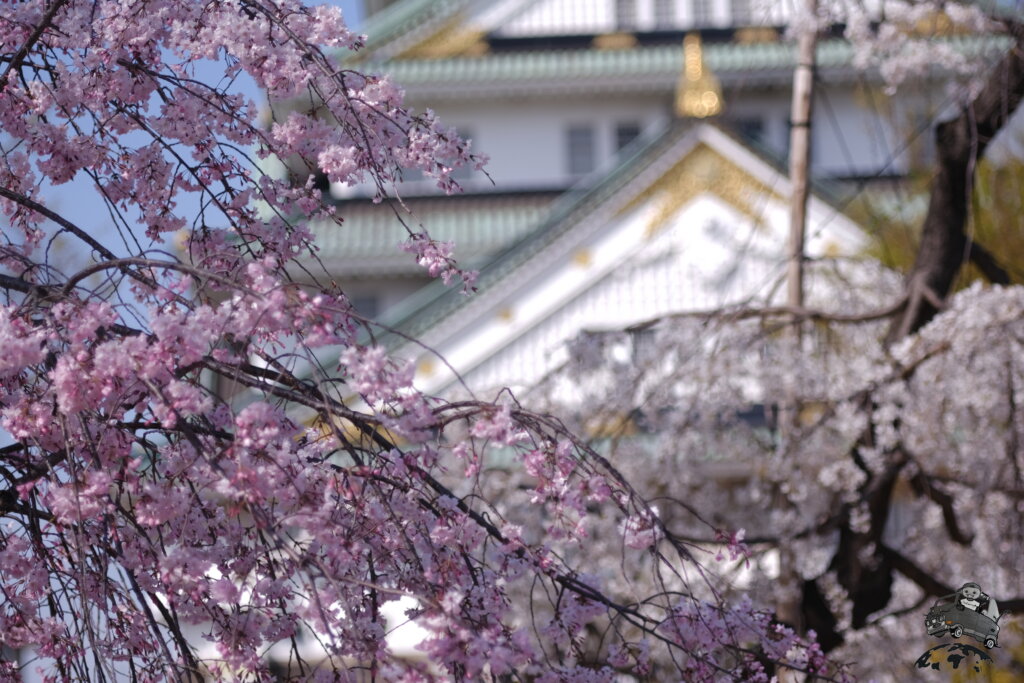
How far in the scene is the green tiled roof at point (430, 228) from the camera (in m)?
15.1

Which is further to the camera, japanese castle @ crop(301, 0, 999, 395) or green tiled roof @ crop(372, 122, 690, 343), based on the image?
japanese castle @ crop(301, 0, 999, 395)

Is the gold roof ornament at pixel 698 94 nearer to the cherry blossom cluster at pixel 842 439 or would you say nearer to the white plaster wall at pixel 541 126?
the white plaster wall at pixel 541 126

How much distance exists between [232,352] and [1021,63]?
14.9ft

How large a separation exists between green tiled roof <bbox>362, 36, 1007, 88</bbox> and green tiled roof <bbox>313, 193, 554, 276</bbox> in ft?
5.29

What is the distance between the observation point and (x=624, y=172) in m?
12.7

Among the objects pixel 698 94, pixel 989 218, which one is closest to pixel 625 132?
pixel 698 94

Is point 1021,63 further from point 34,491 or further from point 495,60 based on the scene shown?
point 495,60

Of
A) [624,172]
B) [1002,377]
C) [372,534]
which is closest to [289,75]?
[372,534]

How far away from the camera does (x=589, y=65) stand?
16.7 metres

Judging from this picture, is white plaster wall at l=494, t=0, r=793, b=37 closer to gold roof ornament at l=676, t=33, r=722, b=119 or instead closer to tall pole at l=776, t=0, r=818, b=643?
gold roof ornament at l=676, t=33, r=722, b=119

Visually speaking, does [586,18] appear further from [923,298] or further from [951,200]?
[923,298]

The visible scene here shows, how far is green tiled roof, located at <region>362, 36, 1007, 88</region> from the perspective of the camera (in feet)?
54.2

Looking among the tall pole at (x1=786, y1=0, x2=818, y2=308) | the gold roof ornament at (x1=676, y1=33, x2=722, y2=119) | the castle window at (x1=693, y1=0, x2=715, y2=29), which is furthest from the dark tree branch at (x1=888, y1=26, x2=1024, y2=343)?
the castle window at (x1=693, y1=0, x2=715, y2=29)

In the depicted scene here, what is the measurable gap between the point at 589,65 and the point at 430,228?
3.10m
